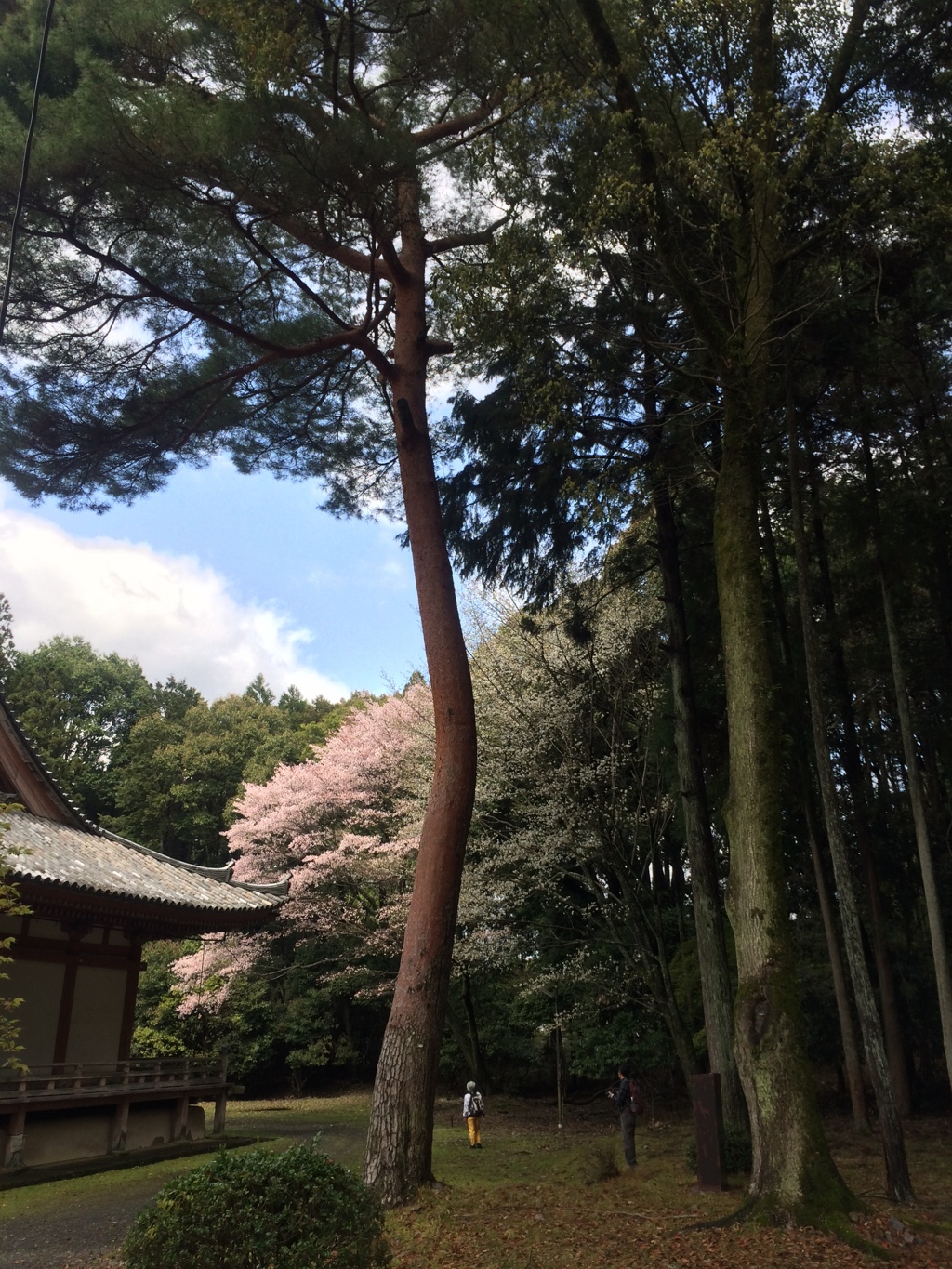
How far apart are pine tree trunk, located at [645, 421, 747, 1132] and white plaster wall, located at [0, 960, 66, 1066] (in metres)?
7.60

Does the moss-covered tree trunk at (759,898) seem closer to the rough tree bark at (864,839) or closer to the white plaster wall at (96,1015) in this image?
the rough tree bark at (864,839)

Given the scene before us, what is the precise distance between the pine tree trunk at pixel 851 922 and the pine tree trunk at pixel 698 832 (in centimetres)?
186

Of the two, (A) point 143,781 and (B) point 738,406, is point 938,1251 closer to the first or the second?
(B) point 738,406

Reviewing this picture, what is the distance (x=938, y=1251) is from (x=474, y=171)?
9.39m

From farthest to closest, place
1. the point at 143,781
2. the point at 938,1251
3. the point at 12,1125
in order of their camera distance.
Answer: the point at 143,781 → the point at 12,1125 → the point at 938,1251

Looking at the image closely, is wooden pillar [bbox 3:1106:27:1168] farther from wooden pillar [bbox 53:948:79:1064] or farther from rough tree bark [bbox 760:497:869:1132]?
rough tree bark [bbox 760:497:869:1132]

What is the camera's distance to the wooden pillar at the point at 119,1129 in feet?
35.1

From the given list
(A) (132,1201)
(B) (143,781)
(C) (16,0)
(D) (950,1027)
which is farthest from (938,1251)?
(B) (143,781)

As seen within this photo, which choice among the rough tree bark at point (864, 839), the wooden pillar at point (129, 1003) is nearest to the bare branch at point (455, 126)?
the rough tree bark at point (864, 839)

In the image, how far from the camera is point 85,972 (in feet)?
36.9

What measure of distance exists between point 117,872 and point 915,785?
31.2ft

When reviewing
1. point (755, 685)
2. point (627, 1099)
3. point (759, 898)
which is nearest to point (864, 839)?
point (627, 1099)

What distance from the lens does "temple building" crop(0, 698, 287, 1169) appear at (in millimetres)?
9641

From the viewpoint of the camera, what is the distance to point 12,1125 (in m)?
9.28
